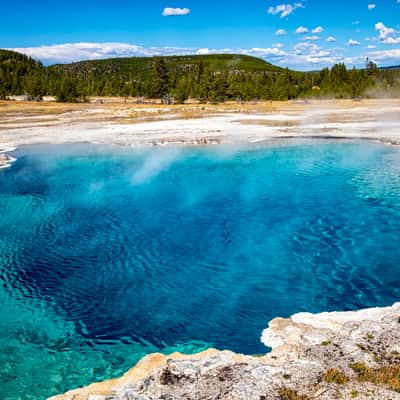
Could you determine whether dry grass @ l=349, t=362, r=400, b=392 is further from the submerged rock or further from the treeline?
the treeline

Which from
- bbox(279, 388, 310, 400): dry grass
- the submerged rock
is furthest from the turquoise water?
bbox(279, 388, 310, 400): dry grass

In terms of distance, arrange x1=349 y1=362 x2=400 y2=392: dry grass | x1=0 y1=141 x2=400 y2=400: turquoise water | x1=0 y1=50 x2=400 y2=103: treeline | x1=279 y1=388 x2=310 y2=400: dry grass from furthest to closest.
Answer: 1. x1=0 y1=50 x2=400 y2=103: treeline
2. x1=0 y1=141 x2=400 y2=400: turquoise water
3. x1=349 y1=362 x2=400 y2=392: dry grass
4. x1=279 y1=388 x2=310 y2=400: dry grass

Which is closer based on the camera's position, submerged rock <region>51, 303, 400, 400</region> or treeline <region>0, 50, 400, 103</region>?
submerged rock <region>51, 303, 400, 400</region>

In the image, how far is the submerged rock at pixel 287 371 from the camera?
757 cm

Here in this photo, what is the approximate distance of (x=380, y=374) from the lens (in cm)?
783

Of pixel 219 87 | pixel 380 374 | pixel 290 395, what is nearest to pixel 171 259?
pixel 290 395

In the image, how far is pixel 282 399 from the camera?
7.37 metres

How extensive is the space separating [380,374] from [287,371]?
5.45 feet

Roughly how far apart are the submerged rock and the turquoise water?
952mm

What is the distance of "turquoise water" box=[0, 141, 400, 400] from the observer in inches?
420

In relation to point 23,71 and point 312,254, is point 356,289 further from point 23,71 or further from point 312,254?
point 23,71

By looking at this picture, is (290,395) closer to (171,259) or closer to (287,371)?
(287,371)

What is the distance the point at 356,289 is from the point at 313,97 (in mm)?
103423

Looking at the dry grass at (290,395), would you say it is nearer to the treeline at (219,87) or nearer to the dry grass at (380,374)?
the dry grass at (380,374)
